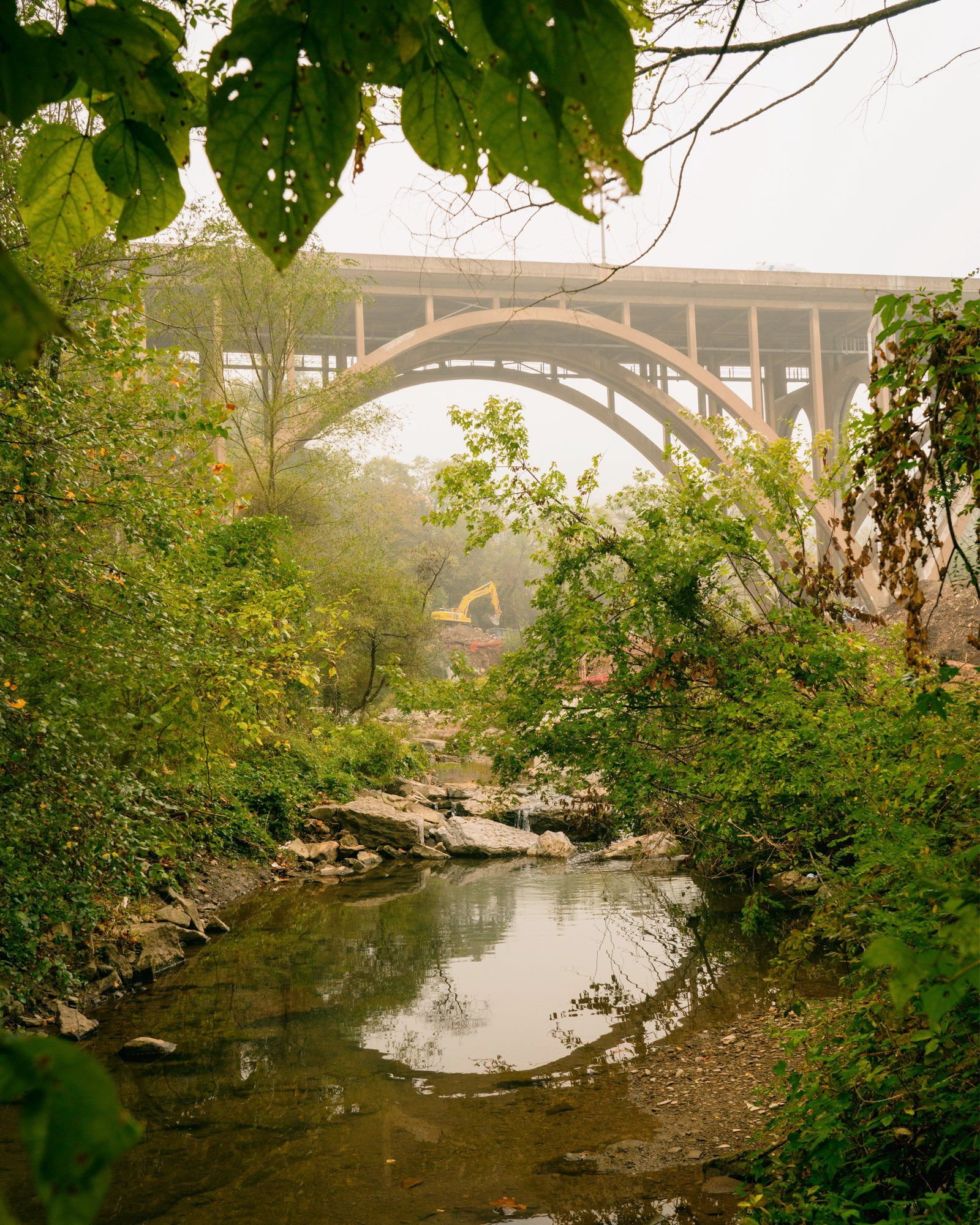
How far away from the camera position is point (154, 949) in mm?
7656

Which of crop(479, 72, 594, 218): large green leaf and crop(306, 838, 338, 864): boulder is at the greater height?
crop(479, 72, 594, 218): large green leaf

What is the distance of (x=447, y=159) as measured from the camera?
781 mm

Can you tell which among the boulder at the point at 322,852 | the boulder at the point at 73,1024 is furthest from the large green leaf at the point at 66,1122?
the boulder at the point at 322,852

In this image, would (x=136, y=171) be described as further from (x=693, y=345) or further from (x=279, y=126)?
(x=693, y=345)

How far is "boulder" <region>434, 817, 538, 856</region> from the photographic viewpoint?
13094 mm

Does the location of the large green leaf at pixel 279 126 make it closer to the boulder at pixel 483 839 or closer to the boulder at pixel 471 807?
the boulder at pixel 483 839

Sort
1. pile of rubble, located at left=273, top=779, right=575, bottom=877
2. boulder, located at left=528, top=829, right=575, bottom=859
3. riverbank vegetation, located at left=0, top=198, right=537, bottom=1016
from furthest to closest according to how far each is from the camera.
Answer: boulder, located at left=528, top=829, right=575, bottom=859 < pile of rubble, located at left=273, top=779, right=575, bottom=877 < riverbank vegetation, located at left=0, top=198, right=537, bottom=1016

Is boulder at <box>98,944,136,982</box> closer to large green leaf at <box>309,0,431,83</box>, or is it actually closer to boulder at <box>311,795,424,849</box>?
boulder at <box>311,795,424,849</box>

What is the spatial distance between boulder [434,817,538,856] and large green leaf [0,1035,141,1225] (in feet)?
42.9

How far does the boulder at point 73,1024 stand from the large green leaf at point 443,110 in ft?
21.0

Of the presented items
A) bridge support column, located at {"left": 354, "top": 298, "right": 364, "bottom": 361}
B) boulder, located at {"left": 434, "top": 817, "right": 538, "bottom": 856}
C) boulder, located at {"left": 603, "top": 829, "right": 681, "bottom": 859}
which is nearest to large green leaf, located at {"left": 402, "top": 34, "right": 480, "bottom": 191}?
boulder, located at {"left": 603, "top": 829, "right": 681, "bottom": 859}

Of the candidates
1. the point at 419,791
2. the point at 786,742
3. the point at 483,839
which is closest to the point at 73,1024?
the point at 786,742

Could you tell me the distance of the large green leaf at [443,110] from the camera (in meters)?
0.76

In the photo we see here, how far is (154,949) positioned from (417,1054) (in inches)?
110
